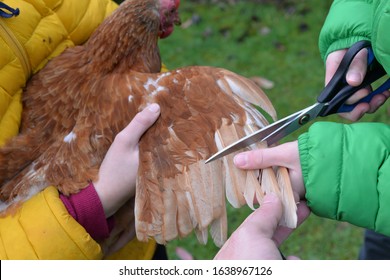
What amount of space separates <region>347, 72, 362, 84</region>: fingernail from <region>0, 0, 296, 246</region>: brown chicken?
24cm

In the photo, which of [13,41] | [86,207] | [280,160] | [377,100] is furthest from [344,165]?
[13,41]

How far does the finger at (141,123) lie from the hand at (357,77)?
52 cm

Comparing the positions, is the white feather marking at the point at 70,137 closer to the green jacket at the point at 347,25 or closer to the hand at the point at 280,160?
the hand at the point at 280,160

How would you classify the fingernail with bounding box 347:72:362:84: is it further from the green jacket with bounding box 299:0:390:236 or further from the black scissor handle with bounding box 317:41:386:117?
the green jacket with bounding box 299:0:390:236

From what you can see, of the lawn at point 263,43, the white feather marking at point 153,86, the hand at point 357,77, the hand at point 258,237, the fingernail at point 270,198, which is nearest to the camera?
the hand at point 258,237

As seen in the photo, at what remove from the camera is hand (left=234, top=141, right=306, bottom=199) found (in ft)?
4.34

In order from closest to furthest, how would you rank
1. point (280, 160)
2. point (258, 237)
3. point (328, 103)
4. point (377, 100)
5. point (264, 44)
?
point (258, 237) → point (280, 160) → point (328, 103) → point (377, 100) → point (264, 44)

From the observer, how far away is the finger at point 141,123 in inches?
57.7

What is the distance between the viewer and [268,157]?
4.39 feet

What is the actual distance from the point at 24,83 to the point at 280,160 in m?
0.85

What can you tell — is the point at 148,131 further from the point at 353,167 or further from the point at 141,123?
the point at 353,167

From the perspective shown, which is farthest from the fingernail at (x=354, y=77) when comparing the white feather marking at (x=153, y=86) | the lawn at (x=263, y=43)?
the lawn at (x=263, y=43)
